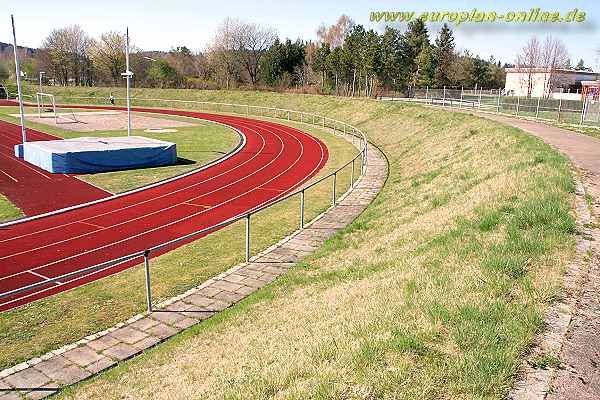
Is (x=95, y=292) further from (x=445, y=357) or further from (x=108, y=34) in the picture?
(x=108, y=34)

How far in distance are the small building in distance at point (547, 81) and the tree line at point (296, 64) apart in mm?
8504

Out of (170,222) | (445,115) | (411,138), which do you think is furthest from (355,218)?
(445,115)

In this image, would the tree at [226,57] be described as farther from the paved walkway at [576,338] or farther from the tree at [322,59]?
the paved walkway at [576,338]

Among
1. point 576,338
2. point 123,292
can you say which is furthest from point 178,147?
point 576,338

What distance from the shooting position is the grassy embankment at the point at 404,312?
4613 mm

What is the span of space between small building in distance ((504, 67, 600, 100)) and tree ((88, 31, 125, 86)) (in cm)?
6930

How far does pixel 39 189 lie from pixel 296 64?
66.3 metres

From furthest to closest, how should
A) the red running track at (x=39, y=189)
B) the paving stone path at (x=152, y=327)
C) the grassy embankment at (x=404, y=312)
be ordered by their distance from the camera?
the red running track at (x=39, y=189) → the paving stone path at (x=152, y=327) → the grassy embankment at (x=404, y=312)

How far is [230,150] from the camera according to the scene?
1196 inches

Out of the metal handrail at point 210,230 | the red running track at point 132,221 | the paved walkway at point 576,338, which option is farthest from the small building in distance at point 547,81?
the paved walkway at point 576,338

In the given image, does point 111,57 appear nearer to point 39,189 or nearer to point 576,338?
point 39,189

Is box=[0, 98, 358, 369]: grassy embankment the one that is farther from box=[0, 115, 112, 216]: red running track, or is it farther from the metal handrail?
box=[0, 115, 112, 216]: red running track

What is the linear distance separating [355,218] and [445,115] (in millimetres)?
18088

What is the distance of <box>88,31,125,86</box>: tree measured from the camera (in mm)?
89938
